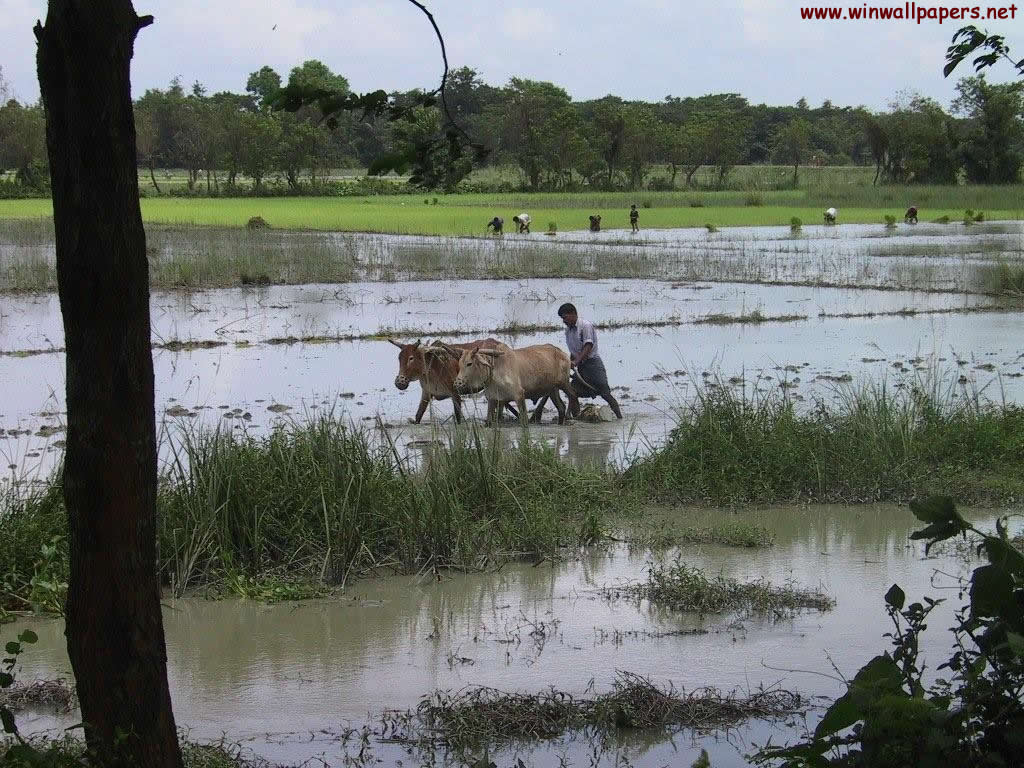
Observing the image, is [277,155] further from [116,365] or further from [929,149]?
[116,365]

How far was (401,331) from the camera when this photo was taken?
1906 cm

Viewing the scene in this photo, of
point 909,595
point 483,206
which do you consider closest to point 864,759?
point 909,595

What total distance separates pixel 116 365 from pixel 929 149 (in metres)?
71.3

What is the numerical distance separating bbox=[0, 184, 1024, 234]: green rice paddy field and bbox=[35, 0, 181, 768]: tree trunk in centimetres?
3817

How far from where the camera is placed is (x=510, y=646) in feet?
21.2

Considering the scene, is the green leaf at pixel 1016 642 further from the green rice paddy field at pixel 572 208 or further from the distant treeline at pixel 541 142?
the distant treeline at pixel 541 142

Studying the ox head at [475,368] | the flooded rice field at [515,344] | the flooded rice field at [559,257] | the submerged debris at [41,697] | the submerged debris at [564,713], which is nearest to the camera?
the submerged debris at [564,713]

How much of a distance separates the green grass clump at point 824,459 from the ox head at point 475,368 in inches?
79.6

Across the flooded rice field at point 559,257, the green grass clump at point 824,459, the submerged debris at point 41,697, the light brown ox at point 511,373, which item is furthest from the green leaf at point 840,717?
the flooded rice field at point 559,257

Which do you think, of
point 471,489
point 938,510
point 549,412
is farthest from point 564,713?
point 549,412

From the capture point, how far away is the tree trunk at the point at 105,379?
3.24 meters

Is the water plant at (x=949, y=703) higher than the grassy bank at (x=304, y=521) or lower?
higher

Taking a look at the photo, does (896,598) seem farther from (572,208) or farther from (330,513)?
(572,208)

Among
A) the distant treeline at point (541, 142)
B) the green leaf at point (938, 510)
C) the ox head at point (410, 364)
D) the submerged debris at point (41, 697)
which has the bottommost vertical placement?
the submerged debris at point (41, 697)
